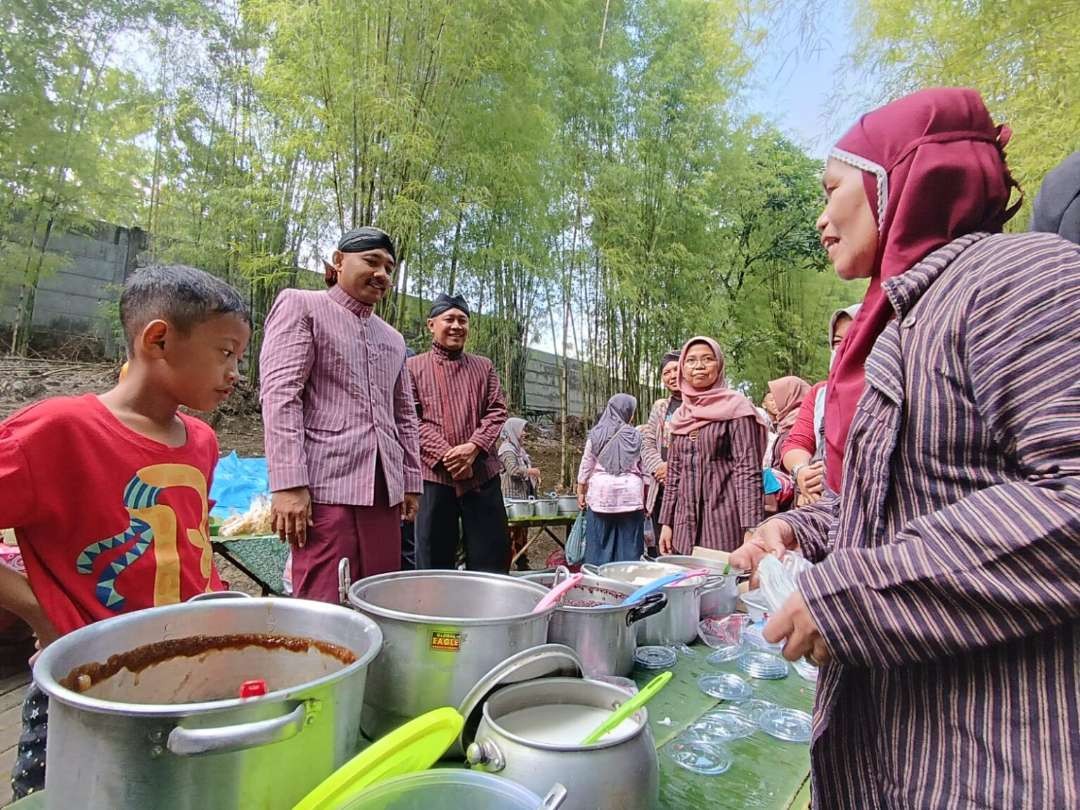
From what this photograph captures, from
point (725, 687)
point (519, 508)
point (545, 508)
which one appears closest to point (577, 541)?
point (545, 508)

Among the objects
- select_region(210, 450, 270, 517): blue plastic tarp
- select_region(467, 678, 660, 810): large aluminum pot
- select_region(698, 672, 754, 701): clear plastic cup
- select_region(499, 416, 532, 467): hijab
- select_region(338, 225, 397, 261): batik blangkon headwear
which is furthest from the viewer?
select_region(499, 416, 532, 467): hijab

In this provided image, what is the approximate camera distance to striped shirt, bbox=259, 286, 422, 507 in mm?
1862

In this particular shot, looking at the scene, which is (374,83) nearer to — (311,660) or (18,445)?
(18,445)

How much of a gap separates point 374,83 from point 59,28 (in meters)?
3.82

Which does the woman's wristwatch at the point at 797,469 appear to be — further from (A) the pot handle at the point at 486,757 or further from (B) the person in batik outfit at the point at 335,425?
(A) the pot handle at the point at 486,757

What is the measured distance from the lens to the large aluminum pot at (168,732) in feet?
1.63

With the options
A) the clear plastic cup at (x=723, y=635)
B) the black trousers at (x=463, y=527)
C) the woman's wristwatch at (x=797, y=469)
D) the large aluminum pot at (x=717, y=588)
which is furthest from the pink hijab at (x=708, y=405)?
the clear plastic cup at (x=723, y=635)

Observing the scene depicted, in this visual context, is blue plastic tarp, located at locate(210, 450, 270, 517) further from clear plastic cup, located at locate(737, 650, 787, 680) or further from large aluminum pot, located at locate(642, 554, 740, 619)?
clear plastic cup, located at locate(737, 650, 787, 680)

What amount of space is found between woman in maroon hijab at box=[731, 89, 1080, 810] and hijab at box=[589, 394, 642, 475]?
359 cm

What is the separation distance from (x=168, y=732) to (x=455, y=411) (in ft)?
9.46

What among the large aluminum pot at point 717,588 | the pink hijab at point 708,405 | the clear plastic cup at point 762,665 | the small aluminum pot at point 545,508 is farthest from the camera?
the small aluminum pot at point 545,508

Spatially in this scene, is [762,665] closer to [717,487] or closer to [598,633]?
[598,633]

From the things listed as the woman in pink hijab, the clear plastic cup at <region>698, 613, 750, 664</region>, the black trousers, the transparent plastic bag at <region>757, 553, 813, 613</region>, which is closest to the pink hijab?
the woman in pink hijab

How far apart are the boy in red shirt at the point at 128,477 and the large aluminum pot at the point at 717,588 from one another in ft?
3.87
